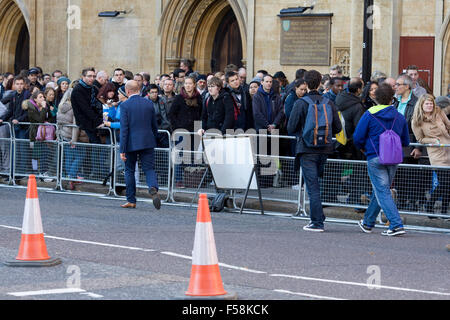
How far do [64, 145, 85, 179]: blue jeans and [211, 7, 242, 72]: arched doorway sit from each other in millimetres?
10003

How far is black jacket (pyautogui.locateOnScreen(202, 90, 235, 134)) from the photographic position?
15211 millimetres

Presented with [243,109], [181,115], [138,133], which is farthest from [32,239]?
[243,109]

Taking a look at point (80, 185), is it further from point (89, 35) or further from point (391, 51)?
point (89, 35)

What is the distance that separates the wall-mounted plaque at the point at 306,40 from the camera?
22125 millimetres

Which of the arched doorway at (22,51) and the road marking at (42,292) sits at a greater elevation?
the arched doorway at (22,51)

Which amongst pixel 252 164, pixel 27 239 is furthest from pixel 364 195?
pixel 27 239

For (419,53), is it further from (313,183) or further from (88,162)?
(313,183)

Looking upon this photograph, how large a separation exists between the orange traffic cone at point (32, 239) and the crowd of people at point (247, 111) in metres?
4.07

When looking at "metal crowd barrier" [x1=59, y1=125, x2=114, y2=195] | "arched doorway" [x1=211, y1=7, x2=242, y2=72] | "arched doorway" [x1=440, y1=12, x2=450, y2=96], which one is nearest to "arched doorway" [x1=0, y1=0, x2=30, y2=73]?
"arched doorway" [x1=211, y1=7, x2=242, y2=72]

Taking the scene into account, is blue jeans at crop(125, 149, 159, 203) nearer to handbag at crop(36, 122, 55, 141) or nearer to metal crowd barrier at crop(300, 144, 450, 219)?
metal crowd barrier at crop(300, 144, 450, 219)

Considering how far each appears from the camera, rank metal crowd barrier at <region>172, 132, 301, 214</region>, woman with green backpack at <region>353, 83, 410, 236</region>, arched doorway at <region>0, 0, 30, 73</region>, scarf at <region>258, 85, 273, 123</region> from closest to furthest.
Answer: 1. woman with green backpack at <region>353, 83, 410, 236</region>
2. metal crowd barrier at <region>172, 132, 301, 214</region>
3. scarf at <region>258, 85, 273, 123</region>
4. arched doorway at <region>0, 0, 30, 73</region>

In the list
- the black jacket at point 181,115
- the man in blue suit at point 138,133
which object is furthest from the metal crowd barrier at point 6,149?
the man in blue suit at point 138,133

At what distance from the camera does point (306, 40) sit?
73.8 feet

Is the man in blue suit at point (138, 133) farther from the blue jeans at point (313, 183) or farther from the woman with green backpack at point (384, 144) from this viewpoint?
the woman with green backpack at point (384, 144)
